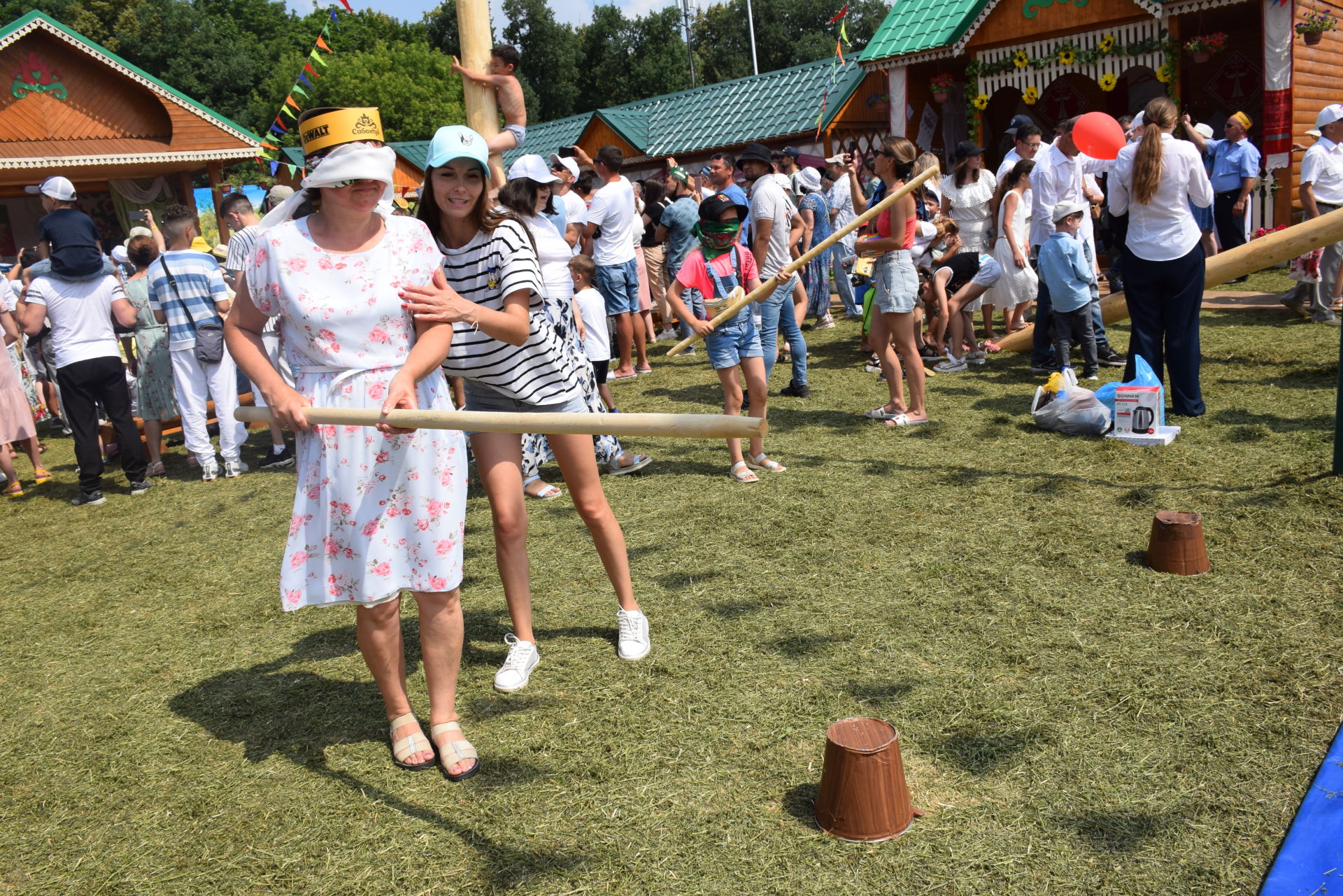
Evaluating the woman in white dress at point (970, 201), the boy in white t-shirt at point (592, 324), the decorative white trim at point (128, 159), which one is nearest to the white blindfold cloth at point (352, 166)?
the boy in white t-shirt at point (592, 324)

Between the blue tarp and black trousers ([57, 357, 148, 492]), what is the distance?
810 cm

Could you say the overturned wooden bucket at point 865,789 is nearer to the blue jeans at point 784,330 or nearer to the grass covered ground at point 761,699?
the grass covered ground at point 761,699

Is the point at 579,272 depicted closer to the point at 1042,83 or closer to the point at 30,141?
the point at 1042,83

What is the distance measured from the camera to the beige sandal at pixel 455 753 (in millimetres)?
3211

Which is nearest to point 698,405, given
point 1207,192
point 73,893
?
point 1207,192

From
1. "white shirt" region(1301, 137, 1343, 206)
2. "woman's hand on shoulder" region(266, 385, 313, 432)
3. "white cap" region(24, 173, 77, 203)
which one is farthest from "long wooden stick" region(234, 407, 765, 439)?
"white shirt" region(1301, 137, 1343, 206)

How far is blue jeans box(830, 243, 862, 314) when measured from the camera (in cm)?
1270

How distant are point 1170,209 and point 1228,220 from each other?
7753 mm

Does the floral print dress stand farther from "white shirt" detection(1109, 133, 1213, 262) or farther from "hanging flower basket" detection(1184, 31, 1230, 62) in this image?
"hanging flower basket" detection(1184, 31, 1230, 62)

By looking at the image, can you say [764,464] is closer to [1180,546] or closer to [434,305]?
[1180,546]

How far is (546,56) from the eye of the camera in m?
64.2

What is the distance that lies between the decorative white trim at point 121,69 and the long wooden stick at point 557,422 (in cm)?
1944

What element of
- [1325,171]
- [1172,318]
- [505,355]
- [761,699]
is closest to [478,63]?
[505,355]

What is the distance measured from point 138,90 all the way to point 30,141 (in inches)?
90.6
